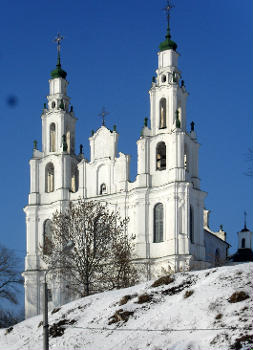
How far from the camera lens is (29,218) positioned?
227 feet

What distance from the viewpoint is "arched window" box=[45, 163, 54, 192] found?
70312mm

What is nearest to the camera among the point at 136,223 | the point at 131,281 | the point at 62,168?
the point at 131,281

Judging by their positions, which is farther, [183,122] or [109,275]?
[183,122]

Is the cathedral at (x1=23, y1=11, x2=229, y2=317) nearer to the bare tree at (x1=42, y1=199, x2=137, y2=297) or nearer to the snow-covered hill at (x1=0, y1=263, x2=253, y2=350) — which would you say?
the bare tree at (x1=42, y1=199, x2=137, y2=297)

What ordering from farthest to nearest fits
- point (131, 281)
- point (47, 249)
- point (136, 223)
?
point (136, 223), point (47, 249), point (131, 281)

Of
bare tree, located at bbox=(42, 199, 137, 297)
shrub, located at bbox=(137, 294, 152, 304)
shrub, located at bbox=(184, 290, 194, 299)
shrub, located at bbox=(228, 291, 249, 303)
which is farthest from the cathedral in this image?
shrub, located at bbox=(228, 291, 249, 303)

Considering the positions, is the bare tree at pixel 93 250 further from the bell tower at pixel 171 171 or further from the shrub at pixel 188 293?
the shrub at pixel 188 293

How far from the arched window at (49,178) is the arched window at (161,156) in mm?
10923

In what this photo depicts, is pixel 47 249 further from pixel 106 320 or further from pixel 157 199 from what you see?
pixel 106 320

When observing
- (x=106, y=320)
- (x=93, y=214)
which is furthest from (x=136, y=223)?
(x=106, y=320)

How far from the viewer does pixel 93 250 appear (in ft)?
176

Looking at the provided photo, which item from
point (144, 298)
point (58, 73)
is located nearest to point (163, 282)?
point (144, 298)

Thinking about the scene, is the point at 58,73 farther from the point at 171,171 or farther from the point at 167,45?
the point at 171,171

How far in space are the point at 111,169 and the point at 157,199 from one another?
5.68m
